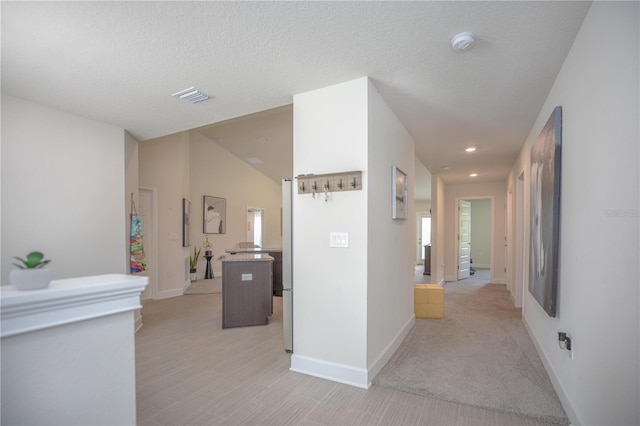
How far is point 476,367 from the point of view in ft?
9.12

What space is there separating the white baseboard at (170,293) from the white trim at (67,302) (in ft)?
17.1

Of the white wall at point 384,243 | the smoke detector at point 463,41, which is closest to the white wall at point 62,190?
the white wall at point 384,243

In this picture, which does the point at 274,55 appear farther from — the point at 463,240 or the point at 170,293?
the point at 463,240

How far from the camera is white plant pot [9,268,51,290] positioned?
2.92 ft

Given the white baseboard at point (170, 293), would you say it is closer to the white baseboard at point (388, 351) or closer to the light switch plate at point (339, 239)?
the white baseboard at point (388, 351)

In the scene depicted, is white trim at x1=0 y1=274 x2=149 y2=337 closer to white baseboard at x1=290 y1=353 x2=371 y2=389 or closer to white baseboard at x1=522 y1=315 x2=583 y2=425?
white baseboard at x1=290 y1=353 x2=371 y2=389

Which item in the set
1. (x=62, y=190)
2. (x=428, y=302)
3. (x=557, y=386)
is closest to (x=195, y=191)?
(x=62, y=190)

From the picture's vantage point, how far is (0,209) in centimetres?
274

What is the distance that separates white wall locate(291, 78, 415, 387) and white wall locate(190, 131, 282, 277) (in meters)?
5.19

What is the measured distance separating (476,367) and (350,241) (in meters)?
1.60

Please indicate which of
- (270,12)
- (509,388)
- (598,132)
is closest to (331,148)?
(270,12)

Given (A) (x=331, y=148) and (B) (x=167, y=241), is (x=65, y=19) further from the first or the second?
(B) (x=167, y=241)

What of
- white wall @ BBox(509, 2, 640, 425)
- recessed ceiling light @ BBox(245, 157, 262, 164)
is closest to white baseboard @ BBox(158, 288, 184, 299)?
recessed ceiling light @ BBox(245, 157, 262, 164)

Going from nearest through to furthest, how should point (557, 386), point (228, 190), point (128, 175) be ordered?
point (557, 386)
point (128, 175)
point (228, 190)
